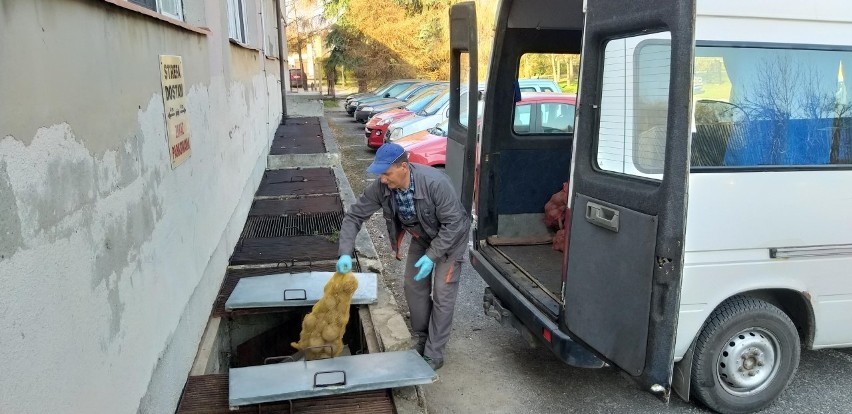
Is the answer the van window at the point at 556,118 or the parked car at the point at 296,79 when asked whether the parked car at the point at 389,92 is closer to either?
the van window at the point at 556,118

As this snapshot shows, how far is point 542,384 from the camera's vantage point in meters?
4.08

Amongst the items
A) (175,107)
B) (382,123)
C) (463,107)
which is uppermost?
(175,107)

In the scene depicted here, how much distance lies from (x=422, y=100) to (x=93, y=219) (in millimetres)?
15706

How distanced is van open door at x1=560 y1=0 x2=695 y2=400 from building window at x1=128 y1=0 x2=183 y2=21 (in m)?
2.76

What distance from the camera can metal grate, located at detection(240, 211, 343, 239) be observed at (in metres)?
6.59

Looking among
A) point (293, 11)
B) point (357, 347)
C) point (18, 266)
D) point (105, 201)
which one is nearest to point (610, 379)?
point (357, 347)

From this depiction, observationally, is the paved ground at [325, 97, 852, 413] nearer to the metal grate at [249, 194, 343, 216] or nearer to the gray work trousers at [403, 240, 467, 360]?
the gray work trousers at [403, 240, 467, 360]

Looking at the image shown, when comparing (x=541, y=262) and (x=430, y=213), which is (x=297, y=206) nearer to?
(x=541, y=262)

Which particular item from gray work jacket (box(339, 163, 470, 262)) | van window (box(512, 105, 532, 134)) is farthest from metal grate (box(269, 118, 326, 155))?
gray work jacket (box(339, 163, 470, 262))

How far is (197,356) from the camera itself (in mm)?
4066

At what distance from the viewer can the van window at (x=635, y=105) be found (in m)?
2.87

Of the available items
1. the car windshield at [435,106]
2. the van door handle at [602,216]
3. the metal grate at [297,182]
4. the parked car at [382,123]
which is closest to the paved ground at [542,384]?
the van door handle at [602,216]

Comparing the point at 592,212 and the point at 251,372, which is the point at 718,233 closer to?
the point at 592,212

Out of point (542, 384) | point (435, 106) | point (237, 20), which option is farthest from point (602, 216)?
point (435, 106)
